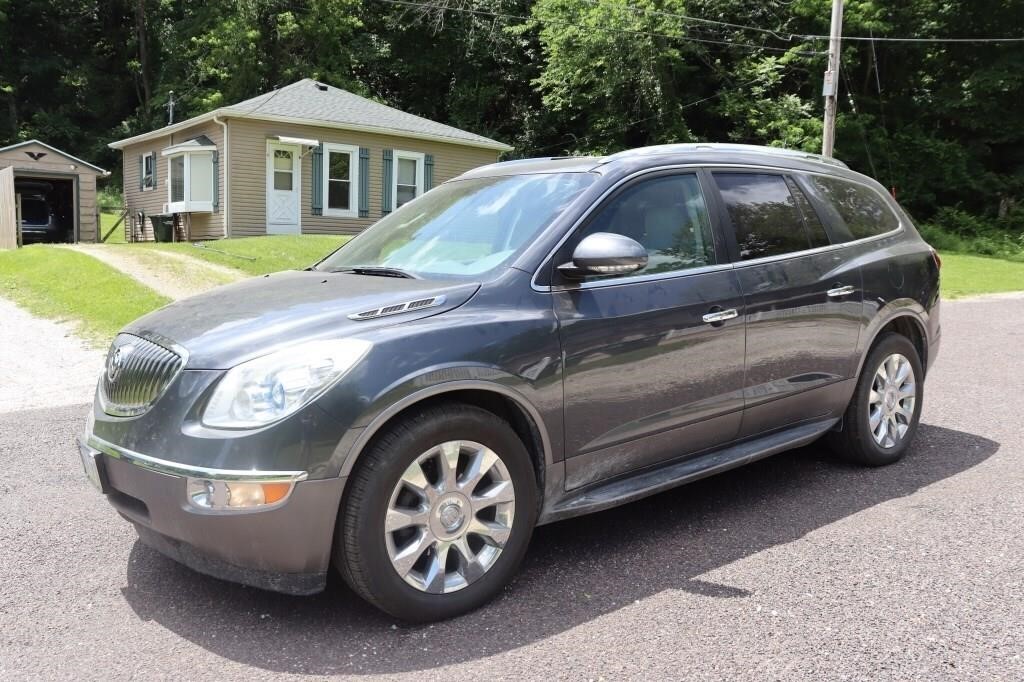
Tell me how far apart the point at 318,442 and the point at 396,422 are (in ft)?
1.03

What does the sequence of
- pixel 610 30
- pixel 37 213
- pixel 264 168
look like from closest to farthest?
pixel 37 213, pixel 264 168, pixel 610 30

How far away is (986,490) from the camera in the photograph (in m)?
4.61

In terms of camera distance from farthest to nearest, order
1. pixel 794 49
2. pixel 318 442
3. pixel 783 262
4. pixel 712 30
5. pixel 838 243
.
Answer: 1. pixel 712 30
2. pixel 794 49
3. pixel 838 243
4. pixel 783 262
5. pixel 318 442

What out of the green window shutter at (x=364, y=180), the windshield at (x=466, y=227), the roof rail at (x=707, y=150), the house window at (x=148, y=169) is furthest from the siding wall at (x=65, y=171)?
the roof rail at (x=707, y=150)

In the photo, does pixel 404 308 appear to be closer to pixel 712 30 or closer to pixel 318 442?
pixel 318 442

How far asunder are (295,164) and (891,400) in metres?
19.9

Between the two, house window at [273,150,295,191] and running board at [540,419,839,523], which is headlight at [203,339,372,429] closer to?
running board at [540,419,839,523]

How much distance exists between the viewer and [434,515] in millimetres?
3070

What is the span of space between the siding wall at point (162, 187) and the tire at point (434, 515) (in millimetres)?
20360

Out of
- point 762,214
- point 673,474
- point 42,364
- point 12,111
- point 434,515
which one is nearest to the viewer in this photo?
point 434,515

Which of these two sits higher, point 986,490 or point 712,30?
point 712,30

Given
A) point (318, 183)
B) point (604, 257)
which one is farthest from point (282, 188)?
point (604, 257)

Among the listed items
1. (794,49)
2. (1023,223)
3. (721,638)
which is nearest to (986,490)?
(721,638)

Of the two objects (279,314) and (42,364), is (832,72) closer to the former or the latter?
(42,364)
